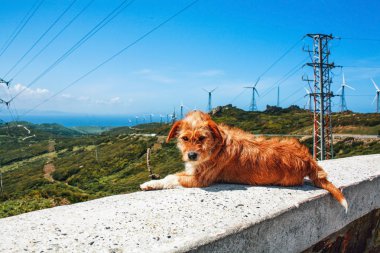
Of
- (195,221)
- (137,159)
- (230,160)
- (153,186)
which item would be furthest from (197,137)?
(137,159)

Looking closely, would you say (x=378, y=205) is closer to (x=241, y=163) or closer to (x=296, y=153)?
(x=296, y=153)

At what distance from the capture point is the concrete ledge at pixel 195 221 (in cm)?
263

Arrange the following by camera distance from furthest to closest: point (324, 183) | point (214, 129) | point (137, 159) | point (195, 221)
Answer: point (137, 159)
point (214, 129)
point (324, 183)
point (195, 221)

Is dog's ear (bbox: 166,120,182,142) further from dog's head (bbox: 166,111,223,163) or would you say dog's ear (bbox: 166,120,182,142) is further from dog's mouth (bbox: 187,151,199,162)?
dog's mouth (bbox: 187,151,199,162)

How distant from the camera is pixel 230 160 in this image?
4.63 metres

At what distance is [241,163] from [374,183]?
1695 millimetres

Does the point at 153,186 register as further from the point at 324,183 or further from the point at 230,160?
the point at 324,183

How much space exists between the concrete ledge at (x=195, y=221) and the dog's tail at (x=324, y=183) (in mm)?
76

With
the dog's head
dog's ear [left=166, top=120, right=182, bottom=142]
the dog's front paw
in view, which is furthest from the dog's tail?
the dog's front paw

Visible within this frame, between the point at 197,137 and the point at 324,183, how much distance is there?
1539 mm

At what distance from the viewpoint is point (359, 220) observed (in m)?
4.55

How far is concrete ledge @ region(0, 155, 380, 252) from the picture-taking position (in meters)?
2.63

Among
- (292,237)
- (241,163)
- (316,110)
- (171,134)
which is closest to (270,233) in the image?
(292,237)

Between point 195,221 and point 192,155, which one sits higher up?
point 192,155
